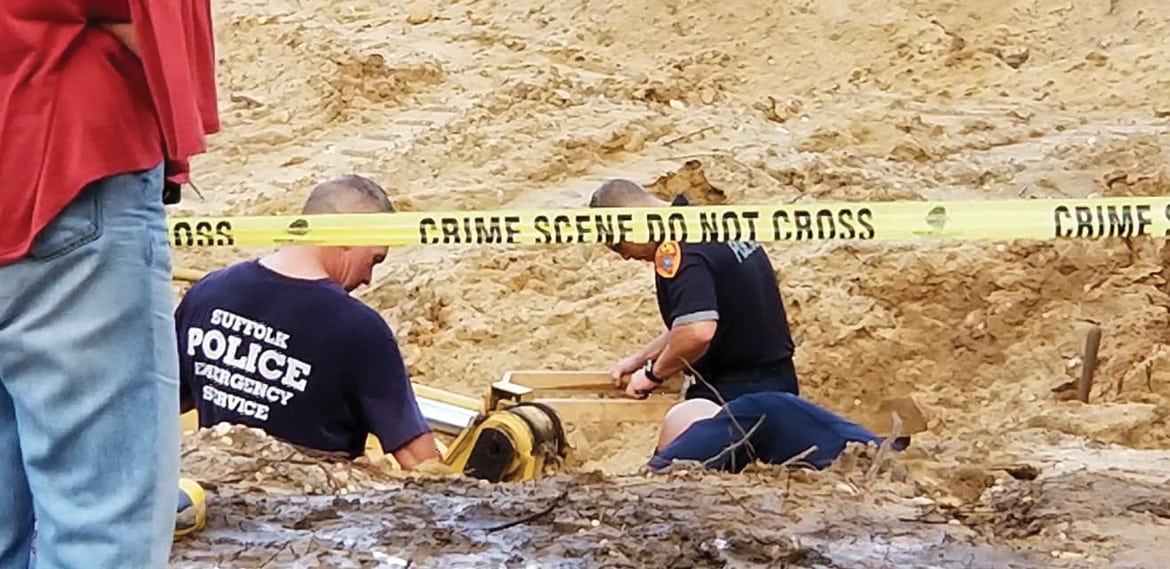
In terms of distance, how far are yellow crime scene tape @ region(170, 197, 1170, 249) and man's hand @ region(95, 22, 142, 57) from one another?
2.63 m

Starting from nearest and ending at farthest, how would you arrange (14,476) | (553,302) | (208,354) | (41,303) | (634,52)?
1. (41,303)
2. (14,476)
3. (208,354)
4. (553,302)
5. (634,52)

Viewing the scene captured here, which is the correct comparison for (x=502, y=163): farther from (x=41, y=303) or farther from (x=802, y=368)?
(x=41, y=303)

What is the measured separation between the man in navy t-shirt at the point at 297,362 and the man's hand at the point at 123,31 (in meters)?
2.26

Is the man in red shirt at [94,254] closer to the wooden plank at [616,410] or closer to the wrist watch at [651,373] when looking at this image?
the wooden plank at [616,410]

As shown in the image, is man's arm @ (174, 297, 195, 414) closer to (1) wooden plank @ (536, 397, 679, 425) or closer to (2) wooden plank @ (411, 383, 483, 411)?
(2) wooden plank @ (411, 383, 483, 411)

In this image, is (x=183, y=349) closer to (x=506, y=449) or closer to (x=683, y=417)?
(x=506, y=449)

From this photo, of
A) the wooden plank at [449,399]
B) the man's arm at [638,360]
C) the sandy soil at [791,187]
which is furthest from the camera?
the man's arm at [638,360]

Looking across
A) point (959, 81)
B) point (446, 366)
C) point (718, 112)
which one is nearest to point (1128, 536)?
point (446, 366)

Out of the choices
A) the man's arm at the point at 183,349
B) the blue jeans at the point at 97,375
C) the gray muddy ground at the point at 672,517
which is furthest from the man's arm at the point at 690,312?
the blue jeans at the point at 97,375

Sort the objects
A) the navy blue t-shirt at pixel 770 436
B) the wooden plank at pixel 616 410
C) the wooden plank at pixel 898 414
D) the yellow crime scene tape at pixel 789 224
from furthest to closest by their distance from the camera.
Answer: the wooden plank at pixel 898 414 < the wooden plank at pixel 616 410 < the yellow crime scene tape at pixel 789 224 < the navy blue t-shirt at pixel 770 436

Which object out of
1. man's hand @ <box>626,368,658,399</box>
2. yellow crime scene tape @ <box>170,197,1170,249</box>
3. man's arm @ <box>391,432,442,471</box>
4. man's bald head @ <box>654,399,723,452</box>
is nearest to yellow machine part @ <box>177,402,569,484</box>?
man's arm @ <box>391,432,442,471</box>

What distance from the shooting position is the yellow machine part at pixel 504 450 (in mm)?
4812

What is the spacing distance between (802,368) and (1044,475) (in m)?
3.38

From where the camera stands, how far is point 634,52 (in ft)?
47.4
